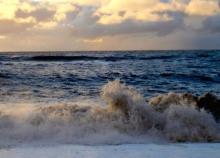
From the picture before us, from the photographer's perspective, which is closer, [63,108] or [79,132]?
[79,132]

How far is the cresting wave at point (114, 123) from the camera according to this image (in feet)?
25.5

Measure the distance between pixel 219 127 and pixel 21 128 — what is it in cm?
431

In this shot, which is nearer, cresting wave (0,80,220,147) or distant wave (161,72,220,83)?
cresting wave (0,80,220,147)

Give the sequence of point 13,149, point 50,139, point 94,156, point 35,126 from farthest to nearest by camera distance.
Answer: point 35,126 < point 50,139 < point 13,149 < point 94,156

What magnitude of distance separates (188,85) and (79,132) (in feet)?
34.6

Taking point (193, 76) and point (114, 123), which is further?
point (193, 76)

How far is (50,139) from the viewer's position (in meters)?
7.67

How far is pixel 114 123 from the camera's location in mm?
8633

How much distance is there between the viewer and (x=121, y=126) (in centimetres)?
848

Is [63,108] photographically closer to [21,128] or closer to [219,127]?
[21,128]

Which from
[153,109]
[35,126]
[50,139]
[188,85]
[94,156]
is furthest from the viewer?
[188,85]

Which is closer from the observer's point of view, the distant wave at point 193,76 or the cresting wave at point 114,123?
the cresting wave at point 114,123

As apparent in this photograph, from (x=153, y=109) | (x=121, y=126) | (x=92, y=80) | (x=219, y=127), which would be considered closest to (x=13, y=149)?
(x=121, y=126)

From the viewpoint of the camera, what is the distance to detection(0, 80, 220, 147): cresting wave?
7.78 m
